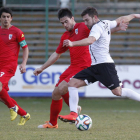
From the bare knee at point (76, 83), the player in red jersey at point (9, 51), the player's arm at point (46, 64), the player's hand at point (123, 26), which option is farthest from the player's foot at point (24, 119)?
the player's hand at point (123, 26)

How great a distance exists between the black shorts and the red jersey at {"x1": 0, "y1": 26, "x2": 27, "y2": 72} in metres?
1.40

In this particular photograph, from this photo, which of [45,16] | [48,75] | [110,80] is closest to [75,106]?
[110,80]

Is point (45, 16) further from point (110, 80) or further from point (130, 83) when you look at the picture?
point (110, 80)

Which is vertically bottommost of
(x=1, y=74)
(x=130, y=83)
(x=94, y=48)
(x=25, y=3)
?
(x=130, y=83)

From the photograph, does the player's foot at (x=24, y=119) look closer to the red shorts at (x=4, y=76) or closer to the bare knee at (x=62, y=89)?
the red shorts at (x=4, y=76)

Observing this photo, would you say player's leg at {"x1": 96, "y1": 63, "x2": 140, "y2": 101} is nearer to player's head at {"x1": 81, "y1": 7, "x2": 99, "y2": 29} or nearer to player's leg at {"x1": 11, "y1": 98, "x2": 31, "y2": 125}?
player's head at {"x1": 81, "y1": 7, "x2": 99, "y2": 29}

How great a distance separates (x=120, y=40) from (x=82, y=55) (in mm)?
7497

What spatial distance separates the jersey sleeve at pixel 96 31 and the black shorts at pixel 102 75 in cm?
55

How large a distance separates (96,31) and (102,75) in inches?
28.2

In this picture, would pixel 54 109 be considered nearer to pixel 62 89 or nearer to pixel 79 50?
pixel 62 89

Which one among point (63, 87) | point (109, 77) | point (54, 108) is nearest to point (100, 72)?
point (109, 77)

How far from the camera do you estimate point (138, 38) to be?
1343cm

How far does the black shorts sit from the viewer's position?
5777mm

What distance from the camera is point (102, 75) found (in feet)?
19.0
